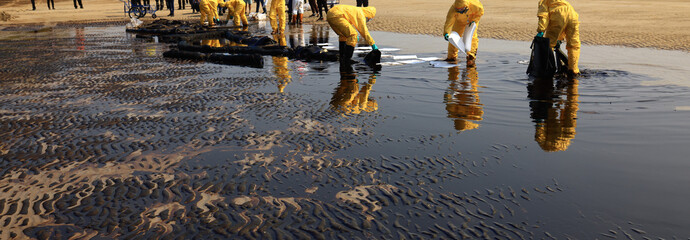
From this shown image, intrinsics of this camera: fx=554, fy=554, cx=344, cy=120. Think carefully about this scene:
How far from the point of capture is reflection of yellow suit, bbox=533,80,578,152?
4.32m

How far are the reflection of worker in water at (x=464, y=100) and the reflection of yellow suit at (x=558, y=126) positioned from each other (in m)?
0.58

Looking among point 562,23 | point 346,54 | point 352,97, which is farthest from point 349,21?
point 562,23

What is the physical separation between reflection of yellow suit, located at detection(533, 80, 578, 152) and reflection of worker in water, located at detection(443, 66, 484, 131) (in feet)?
1.91

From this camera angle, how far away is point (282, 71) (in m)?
8.59

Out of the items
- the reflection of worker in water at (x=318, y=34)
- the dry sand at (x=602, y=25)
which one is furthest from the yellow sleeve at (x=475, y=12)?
the reflection of worker in water at (x=318, y=34)

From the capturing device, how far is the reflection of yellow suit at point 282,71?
291 inches

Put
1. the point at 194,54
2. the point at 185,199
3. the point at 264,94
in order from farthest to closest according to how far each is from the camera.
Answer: the point at 194,54, the point at 264,94, the point at 185,199

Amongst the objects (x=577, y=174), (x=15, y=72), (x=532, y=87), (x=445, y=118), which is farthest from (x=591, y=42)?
(x=15, y=72)

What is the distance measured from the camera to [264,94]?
6637 millimetres

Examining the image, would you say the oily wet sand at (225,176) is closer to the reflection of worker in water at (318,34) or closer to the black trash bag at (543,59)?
the black trash bag at (543,59)

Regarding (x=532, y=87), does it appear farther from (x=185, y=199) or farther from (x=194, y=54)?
(x=194, y=54)

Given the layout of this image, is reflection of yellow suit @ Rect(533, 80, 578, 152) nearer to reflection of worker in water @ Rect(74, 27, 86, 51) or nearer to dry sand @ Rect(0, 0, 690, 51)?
dry sand @ Rect(0, 0, 690, 51)

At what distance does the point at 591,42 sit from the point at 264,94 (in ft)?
26.7

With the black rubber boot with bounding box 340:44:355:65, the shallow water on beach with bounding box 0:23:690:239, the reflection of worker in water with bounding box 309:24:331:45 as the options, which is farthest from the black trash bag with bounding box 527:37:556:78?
the reflection of worker in water with bounding box 309:24:331:45
